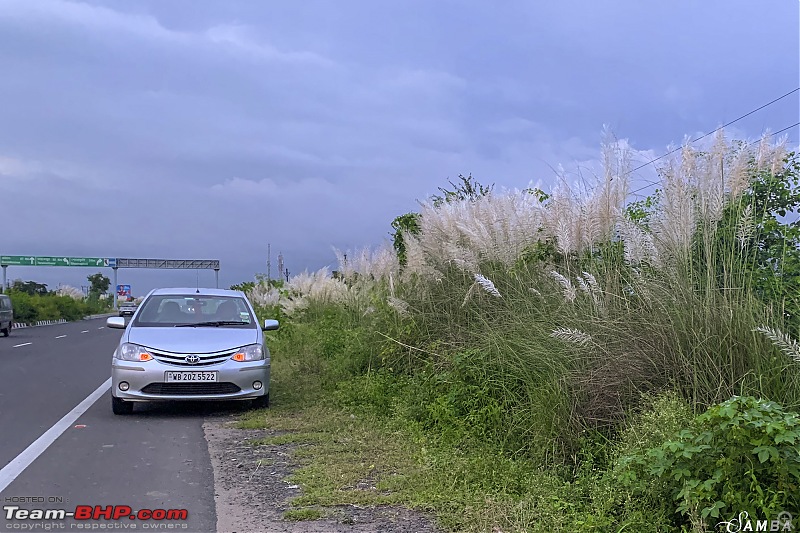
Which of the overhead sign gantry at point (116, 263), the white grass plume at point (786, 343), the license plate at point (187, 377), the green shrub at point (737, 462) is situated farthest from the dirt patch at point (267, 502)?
the overhead sign gantry at point (116, 263)

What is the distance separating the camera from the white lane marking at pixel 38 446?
6.46m

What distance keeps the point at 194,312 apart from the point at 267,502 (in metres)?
5.51

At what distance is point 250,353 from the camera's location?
9.65 metres

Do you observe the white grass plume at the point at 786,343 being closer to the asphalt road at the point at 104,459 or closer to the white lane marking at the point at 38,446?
the asphalt road at the point at 104,459

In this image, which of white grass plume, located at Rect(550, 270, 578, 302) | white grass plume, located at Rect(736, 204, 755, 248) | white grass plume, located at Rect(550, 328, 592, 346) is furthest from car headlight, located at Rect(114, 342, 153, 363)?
white grass plume, located at Rect(736, 204, 755, 248)

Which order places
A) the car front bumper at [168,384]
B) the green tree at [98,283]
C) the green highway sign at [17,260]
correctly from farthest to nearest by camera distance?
1. the green tree at [98,283]
2. the green highway sign at [17,260]
3. the car front bumper at [168,384]

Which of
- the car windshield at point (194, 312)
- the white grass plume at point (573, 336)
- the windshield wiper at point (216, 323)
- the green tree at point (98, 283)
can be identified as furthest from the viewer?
the green tree at point (98, 283)

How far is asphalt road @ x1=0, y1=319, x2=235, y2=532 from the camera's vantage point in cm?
561

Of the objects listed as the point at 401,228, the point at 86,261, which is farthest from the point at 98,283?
the point at 401,228

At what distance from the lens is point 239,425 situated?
8953 mm

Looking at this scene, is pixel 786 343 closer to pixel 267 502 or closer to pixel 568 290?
pixel 568 290

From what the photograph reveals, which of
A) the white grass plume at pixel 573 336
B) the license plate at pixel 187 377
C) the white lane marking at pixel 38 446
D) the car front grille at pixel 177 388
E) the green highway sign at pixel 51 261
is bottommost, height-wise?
the white lane marking at pixel 38 446

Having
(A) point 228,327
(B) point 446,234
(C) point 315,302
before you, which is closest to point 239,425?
(A) point 228,327

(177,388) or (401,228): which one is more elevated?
(401,228)
